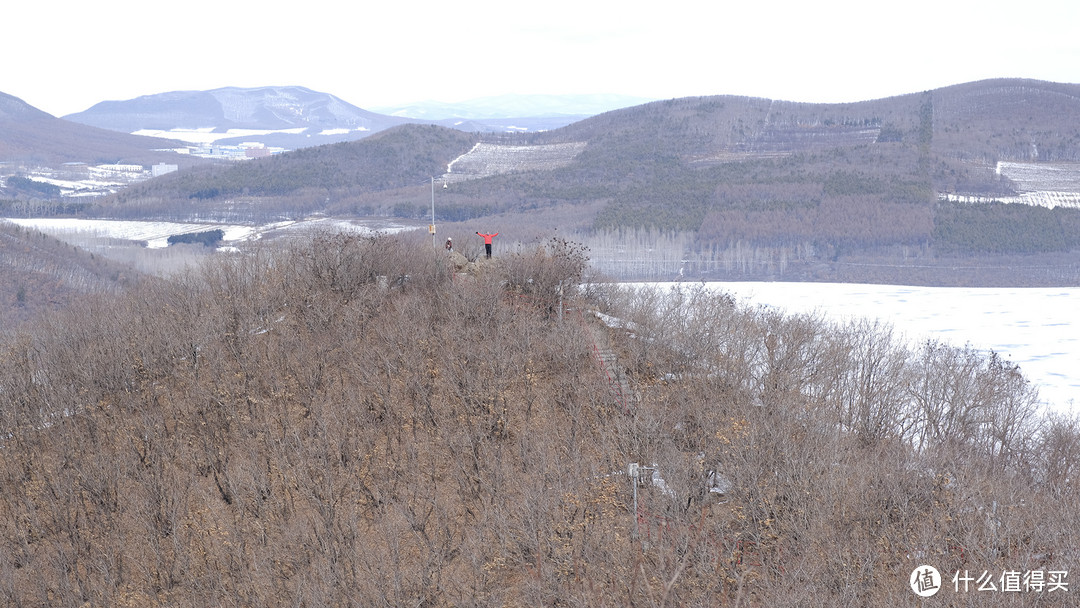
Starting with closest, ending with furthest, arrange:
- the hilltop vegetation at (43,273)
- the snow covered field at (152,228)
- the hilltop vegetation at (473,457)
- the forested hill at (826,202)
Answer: the hilltop vegetation at (473,457) → the hilltop vegetation at (43,273) → the forested hill at (826,202) → the snow covered field at (152,228)

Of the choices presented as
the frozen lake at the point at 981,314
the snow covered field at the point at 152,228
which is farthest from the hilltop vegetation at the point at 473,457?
the snow covered field at the point at 152,228

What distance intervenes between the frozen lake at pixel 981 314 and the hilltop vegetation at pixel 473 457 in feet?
118

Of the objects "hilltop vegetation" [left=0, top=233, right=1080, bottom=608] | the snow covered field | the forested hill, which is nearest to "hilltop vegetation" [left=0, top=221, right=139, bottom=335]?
the snow covered field

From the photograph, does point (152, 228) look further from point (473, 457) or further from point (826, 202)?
point (473, 457)

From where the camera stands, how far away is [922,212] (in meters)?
157

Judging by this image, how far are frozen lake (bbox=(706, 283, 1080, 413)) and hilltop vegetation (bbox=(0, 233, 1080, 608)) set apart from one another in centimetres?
3601

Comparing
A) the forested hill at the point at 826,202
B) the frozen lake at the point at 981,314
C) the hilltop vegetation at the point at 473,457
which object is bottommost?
the frozen lake at the point at 981,314

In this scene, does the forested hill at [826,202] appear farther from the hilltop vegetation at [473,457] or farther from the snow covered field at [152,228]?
the hilltop vegetation at [473,457]

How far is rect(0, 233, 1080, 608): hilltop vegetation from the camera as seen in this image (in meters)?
20.0

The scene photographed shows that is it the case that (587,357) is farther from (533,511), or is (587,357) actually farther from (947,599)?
(947,599)

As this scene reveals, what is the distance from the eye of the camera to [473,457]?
1029 inches

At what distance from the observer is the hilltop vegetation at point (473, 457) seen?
2000cm

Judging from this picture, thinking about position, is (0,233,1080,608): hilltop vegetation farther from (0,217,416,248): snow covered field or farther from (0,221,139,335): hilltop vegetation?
(0,217,416,248): snow covered field

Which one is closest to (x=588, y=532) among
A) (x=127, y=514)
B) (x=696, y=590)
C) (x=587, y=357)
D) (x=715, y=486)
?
(x=696, y=590)
